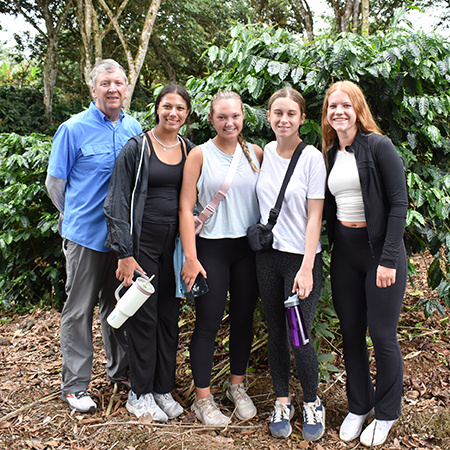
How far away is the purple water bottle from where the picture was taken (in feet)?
8.77

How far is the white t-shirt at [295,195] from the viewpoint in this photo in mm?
2722

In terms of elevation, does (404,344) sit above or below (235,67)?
below

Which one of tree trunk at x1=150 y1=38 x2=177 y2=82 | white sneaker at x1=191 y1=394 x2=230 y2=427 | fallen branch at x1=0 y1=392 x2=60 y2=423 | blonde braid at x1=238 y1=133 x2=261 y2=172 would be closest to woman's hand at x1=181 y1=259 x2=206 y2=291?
blonde braid at x1=238 y1=133 x2=261 y2=172

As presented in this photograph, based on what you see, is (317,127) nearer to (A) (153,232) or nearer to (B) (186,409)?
(A) (153,232)

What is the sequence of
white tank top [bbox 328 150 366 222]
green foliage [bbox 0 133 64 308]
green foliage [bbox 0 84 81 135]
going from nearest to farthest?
white tank top [bbox 328 150 366 222]
green foliage [bbox 0 133 64 308]
green foliage [bbox 0 84 81 135]

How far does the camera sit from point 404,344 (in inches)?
163

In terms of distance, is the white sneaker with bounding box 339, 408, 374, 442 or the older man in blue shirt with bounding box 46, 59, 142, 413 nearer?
the white sneaker with bounding box 339, 408, 374, 442

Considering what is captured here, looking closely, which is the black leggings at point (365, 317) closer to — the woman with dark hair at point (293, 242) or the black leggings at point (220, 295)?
the woman with dark hair at point (293, 242)

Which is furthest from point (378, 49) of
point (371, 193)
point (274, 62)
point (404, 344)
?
point (404, 344)

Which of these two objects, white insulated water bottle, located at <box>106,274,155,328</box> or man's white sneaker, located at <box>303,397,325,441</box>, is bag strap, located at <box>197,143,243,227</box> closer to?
white insulated water bottle, located at <box>106,274,155,328</box>

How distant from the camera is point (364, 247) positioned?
8.83 ft

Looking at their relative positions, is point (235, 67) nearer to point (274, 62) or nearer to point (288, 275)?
point (274, 62)

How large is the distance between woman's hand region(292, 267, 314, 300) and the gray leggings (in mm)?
63

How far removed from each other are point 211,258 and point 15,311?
3295mm
